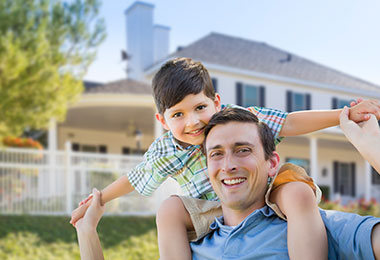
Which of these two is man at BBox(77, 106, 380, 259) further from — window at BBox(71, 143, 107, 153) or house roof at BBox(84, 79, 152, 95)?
window at BBox(71, 143, 107, 153)

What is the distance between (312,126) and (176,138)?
2.37 ft

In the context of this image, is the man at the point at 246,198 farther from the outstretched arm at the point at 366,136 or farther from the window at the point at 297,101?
the window at the point at 297,101

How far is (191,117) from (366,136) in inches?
33.9

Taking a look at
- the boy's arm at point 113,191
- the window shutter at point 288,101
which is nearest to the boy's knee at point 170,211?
the boy's arm at point 113,191

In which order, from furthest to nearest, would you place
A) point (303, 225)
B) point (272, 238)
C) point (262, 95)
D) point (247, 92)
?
point (262, 95)
point (247, 92)
point (272, 238)
point (303, 225)

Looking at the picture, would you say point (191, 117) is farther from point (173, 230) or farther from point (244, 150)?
point (173, 230)

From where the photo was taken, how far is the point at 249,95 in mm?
18312

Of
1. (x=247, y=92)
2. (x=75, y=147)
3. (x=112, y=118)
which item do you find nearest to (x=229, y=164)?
(x=112, y=118)

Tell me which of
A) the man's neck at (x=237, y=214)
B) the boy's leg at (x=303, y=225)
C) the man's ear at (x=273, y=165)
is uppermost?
the man's ear at (x=273, y=165)

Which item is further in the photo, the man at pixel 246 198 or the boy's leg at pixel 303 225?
the man at pixel 246 198

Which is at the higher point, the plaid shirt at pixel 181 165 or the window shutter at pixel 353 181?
the plaid shirt at pixel 181 165

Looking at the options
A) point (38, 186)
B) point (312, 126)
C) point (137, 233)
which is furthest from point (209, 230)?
point (38, 186)

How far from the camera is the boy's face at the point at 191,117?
2.45 metres

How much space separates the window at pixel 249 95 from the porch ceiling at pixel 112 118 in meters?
3.53
